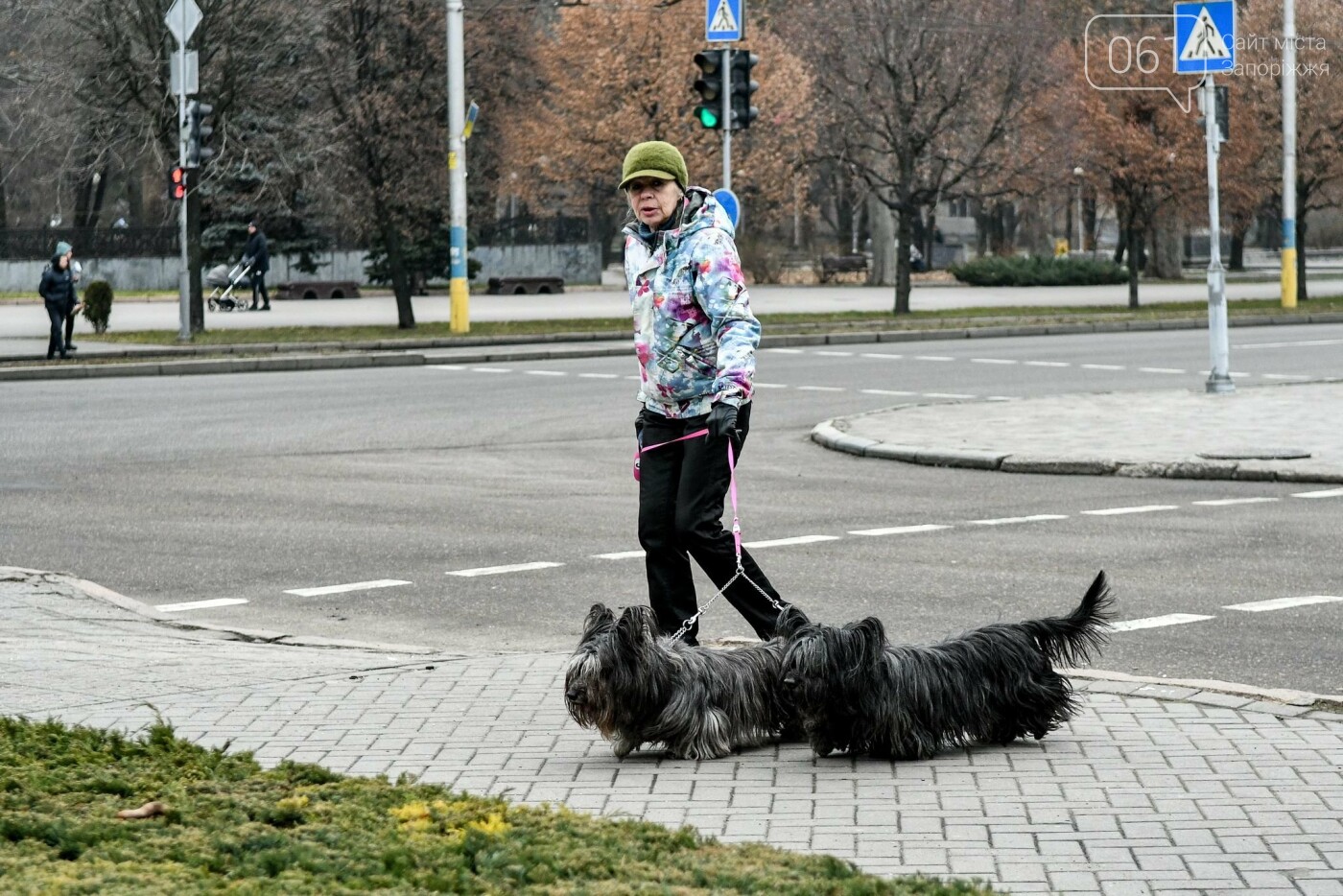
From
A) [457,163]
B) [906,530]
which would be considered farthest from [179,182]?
[906,530]

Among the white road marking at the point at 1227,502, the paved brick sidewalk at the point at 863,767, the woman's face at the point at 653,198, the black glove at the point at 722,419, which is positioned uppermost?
the woman's face at the point at 653,198

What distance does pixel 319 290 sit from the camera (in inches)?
2068

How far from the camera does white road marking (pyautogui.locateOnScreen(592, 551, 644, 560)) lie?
35.0ft

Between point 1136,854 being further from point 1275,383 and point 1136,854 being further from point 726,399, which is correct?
point 1275,383

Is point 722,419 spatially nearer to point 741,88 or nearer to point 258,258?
point 741,88

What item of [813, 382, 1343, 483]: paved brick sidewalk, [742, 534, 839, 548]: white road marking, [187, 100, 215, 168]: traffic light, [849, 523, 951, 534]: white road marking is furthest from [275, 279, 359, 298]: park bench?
[742, 534, 839, 548]: white road marking

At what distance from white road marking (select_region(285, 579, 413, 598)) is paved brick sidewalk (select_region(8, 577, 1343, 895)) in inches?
72.1

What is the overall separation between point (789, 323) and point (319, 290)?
20.6m

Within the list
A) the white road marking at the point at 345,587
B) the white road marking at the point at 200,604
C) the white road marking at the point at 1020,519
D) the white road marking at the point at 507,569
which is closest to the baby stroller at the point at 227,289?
the white road marking at the point at 1020,519

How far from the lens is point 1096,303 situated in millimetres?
45125

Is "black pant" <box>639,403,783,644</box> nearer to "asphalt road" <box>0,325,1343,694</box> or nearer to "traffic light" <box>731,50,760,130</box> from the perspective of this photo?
"asphalt road" <box>0,325,1343,694</box>

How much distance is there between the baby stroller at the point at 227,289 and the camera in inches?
1769

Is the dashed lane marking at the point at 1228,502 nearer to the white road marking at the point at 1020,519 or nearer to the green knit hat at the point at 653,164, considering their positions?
the white road marking at the point at 1020,519

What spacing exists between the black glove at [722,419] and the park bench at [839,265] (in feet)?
184
